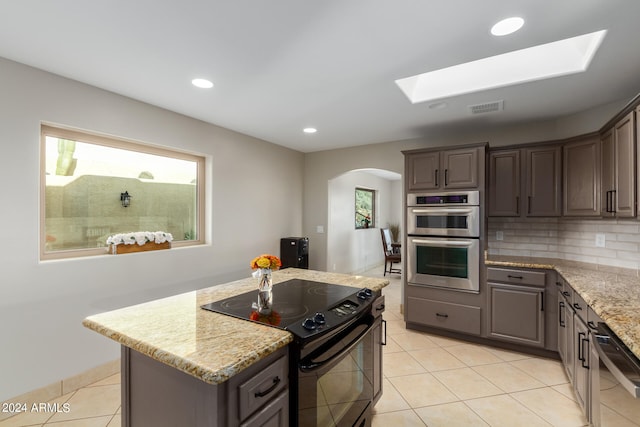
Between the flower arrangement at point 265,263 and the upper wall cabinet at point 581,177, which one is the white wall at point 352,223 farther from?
the flower arrangement at point 265,263

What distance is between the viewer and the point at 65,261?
2.31m

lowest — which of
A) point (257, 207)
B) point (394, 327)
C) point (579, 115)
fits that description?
point (394, 327)

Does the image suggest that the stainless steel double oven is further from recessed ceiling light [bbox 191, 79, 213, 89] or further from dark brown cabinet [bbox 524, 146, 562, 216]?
recessed ceiling light [bbox 191, 79, 213, 89]

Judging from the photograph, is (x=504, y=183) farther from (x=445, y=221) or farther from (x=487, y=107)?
(x=487, y=107)

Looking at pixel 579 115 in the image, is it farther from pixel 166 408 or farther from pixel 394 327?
pixel 166 408

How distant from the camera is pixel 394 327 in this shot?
145 inches

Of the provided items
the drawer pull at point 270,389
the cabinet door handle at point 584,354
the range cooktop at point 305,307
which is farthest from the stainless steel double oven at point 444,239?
the drawer pull at point 270,389

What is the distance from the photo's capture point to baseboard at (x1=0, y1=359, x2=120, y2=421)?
6.85 feet

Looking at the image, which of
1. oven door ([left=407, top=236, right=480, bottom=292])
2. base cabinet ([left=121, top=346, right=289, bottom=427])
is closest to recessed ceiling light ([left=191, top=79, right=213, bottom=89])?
base cabinet ([left=121, top=346, right=289, bottom=427])

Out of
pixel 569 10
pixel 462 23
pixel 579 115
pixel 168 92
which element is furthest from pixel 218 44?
pixel 579 115

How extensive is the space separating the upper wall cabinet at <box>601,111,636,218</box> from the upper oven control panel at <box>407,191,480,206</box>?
990 millimetres

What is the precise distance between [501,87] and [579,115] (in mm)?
1255

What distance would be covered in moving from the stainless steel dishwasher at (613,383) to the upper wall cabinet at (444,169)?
1901 mm

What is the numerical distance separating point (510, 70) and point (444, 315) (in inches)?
97.6
